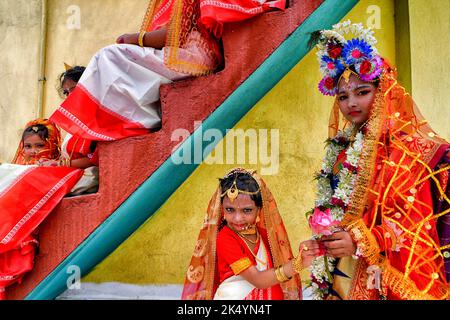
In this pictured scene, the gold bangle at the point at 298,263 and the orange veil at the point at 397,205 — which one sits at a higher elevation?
the orange veil at the point at 397,205

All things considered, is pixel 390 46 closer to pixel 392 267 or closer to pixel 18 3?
pixel 392 267

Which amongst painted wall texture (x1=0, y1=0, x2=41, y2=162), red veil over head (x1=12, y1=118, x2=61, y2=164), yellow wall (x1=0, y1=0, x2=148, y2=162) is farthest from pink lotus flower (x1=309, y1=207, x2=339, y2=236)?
painted wall texture (x1=0, y1=0, x2=41, y2=162)

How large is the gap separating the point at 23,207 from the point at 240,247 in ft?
5.04

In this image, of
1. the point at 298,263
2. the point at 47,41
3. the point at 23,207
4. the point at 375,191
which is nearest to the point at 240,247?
the point at 298,263

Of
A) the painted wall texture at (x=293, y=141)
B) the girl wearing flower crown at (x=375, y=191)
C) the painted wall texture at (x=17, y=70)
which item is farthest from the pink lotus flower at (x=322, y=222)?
the painted wall texture at (x=17, y=70)

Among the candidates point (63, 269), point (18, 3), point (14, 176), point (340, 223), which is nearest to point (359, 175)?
point (340, 223)

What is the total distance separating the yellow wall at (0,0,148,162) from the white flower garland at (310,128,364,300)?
13.4 feet

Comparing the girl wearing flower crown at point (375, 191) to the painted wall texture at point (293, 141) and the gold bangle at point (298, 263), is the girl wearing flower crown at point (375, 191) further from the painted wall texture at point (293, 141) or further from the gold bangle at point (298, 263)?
the painted wall texture at point (293, 141)

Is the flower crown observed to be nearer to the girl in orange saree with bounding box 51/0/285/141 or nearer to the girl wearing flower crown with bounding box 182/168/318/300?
the girl wearing flower crown with bounding box 182/168/318/300

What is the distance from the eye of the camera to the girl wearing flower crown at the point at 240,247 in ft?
11.1

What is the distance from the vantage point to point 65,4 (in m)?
6.91

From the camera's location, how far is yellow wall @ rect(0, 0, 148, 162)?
6.68 m

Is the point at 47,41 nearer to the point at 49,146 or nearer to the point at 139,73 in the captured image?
the point at 49,146

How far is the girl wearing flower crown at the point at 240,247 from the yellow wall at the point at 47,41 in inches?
144
